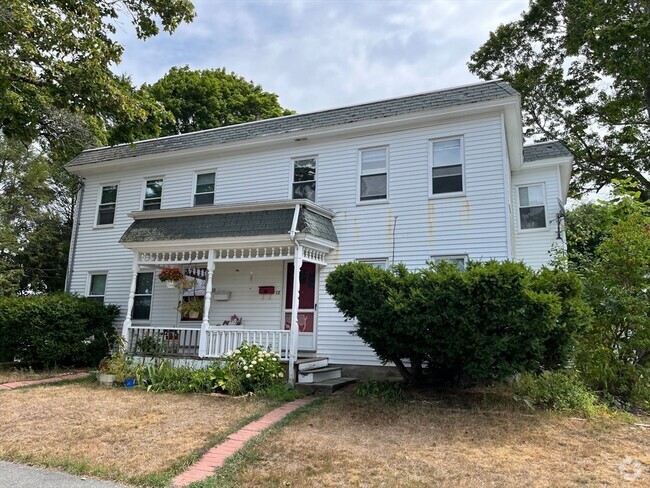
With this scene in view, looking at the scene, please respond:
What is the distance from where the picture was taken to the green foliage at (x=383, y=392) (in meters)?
7.57

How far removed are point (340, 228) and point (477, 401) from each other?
17.6 feet

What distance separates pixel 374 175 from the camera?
11297mm

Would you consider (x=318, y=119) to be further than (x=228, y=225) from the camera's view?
Yes

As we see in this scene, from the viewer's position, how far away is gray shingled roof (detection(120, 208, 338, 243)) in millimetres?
9859

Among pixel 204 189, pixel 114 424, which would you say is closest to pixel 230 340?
pixel 114 424

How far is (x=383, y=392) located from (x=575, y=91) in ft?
59.7

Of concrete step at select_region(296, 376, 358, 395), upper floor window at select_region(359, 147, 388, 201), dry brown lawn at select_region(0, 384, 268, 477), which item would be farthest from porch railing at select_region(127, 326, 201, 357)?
upper floor window at select_region(359, 147, 388, 201)

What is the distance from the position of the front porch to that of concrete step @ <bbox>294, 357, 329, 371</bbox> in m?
0.21

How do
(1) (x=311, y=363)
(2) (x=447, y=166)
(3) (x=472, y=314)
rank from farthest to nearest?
(2) (x=447, y=166)
(1) (x=311, y=363)
(3) (x=472, y=314)

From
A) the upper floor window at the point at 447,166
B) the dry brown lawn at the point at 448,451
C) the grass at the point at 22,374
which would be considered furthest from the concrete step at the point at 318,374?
the grass at the point at 22,374

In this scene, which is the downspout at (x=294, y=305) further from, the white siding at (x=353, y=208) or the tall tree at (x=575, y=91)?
the tall tree at (x=575, y=91)

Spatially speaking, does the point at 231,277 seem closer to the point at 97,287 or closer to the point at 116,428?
the point at 97,287

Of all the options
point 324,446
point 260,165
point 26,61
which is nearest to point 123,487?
point 324,446

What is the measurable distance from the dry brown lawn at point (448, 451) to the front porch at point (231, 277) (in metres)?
3.32
